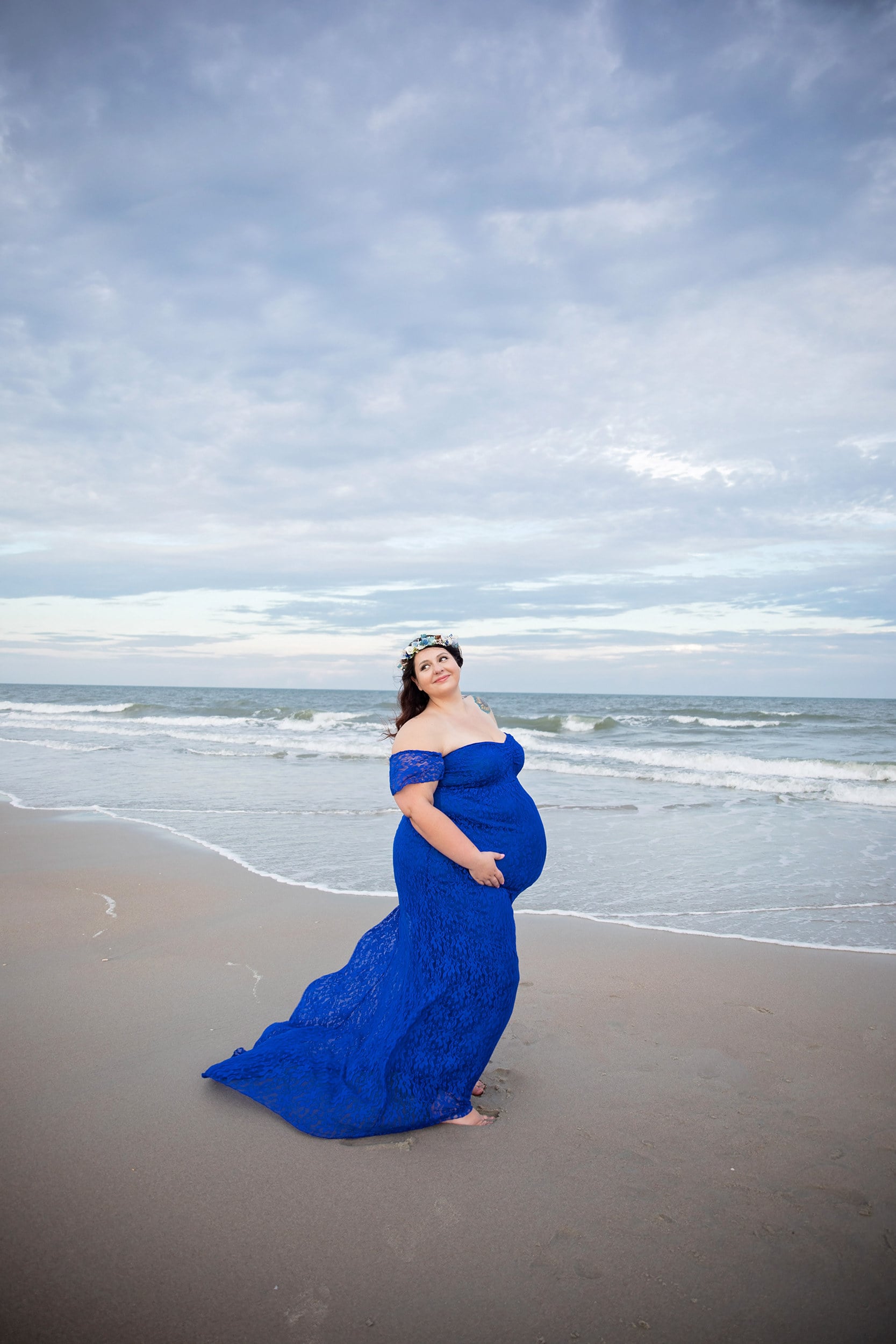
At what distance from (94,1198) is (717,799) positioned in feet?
35.6

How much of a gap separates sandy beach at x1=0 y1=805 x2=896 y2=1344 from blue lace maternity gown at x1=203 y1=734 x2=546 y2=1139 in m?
0.11

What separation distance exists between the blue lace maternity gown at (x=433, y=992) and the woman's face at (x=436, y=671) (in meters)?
0.29

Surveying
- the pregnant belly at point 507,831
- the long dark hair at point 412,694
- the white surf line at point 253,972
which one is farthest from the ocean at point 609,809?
the pregnant belly at point 507,831

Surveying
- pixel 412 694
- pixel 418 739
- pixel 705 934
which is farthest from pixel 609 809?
pixel 418 739

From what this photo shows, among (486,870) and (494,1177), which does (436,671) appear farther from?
(494,1177)

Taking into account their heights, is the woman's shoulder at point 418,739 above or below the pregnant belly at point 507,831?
above

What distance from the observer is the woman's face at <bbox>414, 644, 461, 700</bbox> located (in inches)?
121

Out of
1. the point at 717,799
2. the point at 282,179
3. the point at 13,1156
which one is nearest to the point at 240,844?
the point at 13,1156

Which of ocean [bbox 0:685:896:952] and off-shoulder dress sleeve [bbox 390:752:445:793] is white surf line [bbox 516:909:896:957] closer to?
ocean [bbox 0:685:896:952]

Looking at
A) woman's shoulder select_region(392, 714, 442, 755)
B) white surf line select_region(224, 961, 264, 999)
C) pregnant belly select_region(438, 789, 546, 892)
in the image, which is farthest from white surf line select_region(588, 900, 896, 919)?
woman's shoulder select_region(392, 714, 442, 755)

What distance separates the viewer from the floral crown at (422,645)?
3.18m

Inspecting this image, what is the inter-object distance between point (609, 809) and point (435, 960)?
324 inches

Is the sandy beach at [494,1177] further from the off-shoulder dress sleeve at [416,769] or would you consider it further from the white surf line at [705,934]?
the off-shoulder dress sleeve at [416,769]

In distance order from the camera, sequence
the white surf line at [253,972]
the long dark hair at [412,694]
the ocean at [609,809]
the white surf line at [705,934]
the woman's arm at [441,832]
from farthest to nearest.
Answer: the ocean at [609,809]
the white surf line at [705,934]
the white surf line at [253,972]
the long dark hair at [412,694]
the woman's arm at [441,832]
